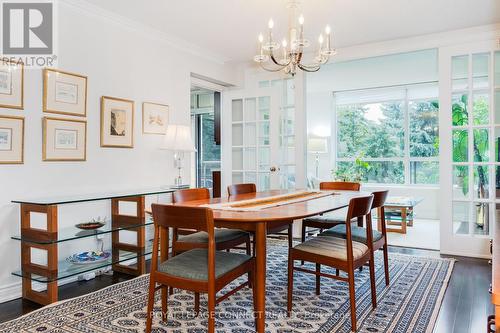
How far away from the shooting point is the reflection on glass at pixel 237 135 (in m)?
5.25

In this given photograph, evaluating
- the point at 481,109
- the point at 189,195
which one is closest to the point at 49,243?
the point at 189,195

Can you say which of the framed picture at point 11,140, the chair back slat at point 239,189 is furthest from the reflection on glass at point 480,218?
the framed picture at point 11,140

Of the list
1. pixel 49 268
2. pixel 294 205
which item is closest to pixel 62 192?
pixel 49 268

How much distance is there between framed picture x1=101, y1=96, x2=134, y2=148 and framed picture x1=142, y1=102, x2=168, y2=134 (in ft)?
0.58

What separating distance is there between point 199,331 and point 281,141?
124 inches

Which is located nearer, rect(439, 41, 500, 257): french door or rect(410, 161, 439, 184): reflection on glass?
rect(439, 41, 500, 257): french door

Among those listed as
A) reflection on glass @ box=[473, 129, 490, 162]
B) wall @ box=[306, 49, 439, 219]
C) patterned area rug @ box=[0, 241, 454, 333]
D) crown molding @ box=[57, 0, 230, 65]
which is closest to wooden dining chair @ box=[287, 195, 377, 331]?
patterned area rug @ box=[0, 241, 454, 333]

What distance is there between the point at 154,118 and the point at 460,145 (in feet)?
10.9

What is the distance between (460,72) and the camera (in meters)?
3.96

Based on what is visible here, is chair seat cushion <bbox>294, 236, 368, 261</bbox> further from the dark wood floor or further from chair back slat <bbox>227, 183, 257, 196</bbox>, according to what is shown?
chair back slat <bbox>227, 183, 257, 196</bbox>

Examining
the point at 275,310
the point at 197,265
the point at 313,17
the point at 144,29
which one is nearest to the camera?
the point at 197,265

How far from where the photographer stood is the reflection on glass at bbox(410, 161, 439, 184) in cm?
688

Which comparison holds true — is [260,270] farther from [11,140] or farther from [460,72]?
[460,72]

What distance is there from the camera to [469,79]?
153 inches
